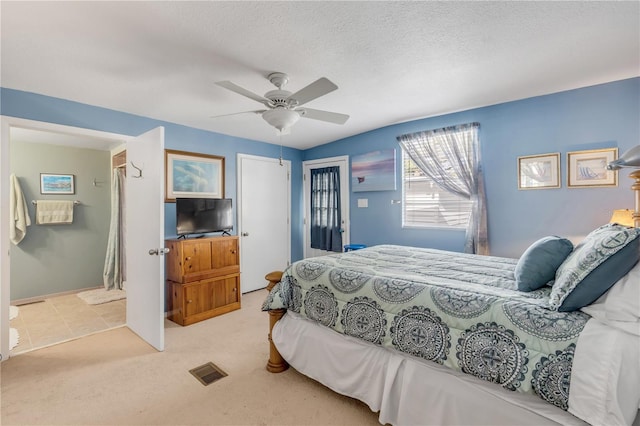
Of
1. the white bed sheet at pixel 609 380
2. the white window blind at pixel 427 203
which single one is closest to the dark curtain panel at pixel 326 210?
the white window blind at pixel 427 203

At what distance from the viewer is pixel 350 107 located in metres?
3.24

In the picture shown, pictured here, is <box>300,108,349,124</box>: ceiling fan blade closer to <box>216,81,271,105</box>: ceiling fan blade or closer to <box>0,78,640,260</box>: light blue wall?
<box>216,81,271,105</box>: ceiling fan blade

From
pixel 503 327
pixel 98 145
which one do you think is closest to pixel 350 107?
pixel 503 327

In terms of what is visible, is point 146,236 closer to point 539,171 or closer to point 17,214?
point 17,214

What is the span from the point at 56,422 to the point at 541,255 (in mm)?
2982

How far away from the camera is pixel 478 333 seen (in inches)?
53.1

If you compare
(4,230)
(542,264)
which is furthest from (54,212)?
(542,264)

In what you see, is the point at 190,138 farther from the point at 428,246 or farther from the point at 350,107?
the point at 428,246

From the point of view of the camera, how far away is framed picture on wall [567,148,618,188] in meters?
2.66

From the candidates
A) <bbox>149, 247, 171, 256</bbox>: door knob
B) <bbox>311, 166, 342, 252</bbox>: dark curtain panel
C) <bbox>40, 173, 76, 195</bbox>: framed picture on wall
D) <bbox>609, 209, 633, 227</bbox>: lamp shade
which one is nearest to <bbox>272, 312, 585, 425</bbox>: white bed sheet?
<bbox>149, 247, 171, 256</bbox>: door knob

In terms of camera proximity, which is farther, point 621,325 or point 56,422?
point 56,422

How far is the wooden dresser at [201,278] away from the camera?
322cm

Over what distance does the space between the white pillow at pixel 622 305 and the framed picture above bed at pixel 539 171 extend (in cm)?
209

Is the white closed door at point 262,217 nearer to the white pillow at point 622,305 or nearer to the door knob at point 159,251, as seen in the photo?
the door knob at point 159,251
